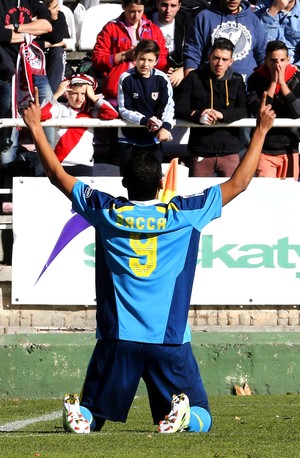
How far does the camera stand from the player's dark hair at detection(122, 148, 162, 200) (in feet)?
20.0

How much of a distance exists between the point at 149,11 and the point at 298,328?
4.23 m

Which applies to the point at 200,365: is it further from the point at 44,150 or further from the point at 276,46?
the point at 44,150

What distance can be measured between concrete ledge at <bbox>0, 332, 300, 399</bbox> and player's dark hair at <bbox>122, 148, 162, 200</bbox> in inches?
174

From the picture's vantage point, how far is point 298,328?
11117mm

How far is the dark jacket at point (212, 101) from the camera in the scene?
11031 mm

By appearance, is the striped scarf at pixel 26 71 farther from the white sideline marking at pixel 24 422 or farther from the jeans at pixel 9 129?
the white sideline marking at pixel 24 422

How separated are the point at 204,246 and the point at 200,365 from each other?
1.21 m

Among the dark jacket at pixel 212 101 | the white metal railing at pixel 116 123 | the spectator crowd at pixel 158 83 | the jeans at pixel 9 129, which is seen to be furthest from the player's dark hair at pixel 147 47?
the jeans at pixel 9 129

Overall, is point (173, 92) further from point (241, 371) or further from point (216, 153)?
point (241, 371)

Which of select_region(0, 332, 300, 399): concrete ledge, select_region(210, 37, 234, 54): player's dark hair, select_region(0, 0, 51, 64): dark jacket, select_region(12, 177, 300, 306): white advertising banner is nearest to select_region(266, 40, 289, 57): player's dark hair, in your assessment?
select_region(210, 37, 234, 54): player's dark hair

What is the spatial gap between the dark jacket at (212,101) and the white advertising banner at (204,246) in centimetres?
36

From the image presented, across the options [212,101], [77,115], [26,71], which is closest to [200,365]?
[212,101]

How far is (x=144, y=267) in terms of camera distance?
20.0 ft

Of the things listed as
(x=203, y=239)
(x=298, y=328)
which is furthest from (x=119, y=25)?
(x=298, y=328)
